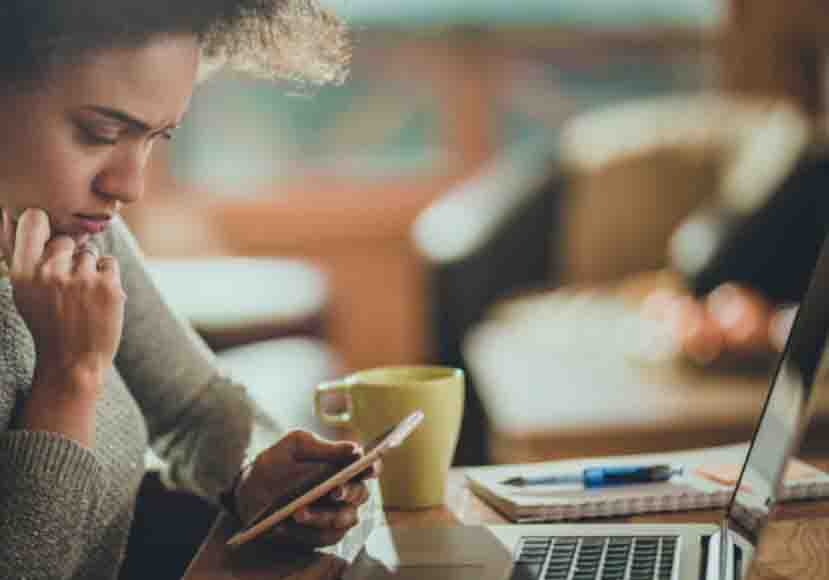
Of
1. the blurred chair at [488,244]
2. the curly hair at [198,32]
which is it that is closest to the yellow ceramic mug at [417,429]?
the curly hair at [198,32]

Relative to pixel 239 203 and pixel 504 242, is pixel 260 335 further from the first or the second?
pixel 239 203

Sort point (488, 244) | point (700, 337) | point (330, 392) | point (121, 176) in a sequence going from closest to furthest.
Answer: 1. point (121, 176)
2. point (330, 392)
3. point (700, 337)
4. point (488, 244)

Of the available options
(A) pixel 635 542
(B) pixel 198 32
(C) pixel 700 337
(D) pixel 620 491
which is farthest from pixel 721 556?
Answer: (C) pixel 700 337

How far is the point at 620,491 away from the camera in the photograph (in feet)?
3.33

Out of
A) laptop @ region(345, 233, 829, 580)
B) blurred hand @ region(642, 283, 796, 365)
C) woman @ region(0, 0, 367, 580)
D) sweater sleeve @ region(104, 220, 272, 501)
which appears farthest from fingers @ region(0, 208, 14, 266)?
blurred hand @ region(642, 283, 796, 365)

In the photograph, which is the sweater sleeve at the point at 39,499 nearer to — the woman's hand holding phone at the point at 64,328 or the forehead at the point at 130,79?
the woman's hand holding phone at the point at 64,328

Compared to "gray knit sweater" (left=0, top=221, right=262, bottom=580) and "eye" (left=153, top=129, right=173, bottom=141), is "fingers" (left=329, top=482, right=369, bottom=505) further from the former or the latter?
"eye" (left=153, top=129, right=173, bottom=141)

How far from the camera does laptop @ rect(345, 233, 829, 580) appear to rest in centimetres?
76

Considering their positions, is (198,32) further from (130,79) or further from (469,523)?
(469,523)

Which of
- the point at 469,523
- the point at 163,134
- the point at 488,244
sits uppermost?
the point at 163,134

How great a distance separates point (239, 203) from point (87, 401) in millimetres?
3602

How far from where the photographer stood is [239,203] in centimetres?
445

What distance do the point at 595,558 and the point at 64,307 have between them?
1.33 feet

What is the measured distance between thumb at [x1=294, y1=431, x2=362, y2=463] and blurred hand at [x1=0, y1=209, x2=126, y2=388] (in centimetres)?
17
